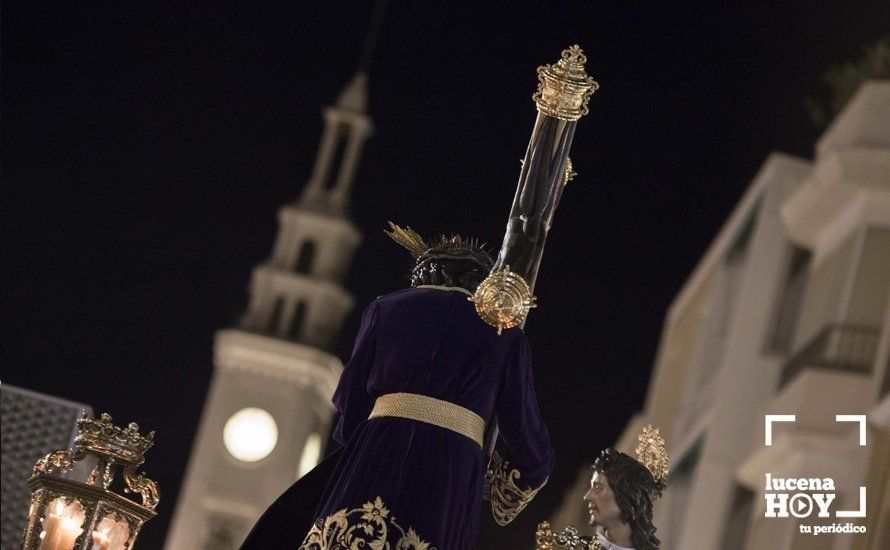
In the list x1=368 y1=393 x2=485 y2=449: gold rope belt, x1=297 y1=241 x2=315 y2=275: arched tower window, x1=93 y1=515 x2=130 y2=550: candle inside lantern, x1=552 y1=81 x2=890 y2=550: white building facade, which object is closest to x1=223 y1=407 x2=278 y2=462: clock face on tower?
x1=297 y1=241 x2=315 y2=275: arched tower window

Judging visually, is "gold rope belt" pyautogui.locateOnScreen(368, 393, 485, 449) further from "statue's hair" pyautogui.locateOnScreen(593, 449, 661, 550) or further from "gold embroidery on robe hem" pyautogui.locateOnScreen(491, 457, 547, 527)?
"statue's hair" pyautogui.locateOnScreen(593, 449, 661, 550)

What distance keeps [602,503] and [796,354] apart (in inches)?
614

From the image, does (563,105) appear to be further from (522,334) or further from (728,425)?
(728,425)

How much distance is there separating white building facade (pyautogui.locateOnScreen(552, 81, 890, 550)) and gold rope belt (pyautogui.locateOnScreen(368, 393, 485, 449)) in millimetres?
10407

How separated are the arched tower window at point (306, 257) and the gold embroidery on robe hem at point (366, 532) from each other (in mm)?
50691

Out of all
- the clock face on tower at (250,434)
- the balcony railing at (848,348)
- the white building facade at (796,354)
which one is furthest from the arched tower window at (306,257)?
the balcony railing at (848,348)

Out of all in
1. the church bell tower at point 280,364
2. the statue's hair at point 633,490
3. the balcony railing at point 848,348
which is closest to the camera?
the statue's hair at point 633,490

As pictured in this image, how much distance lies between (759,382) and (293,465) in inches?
1285

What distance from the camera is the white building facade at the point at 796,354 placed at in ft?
63.1

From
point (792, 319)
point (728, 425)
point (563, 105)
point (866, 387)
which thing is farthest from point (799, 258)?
point (563, 105)

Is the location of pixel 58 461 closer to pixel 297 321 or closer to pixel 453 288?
pixel 453 288

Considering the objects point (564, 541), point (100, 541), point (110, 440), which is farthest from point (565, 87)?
point (100, 541)

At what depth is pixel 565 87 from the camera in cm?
722

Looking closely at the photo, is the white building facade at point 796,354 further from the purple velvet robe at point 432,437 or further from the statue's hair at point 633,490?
the purple velvet robe at point 432,437
